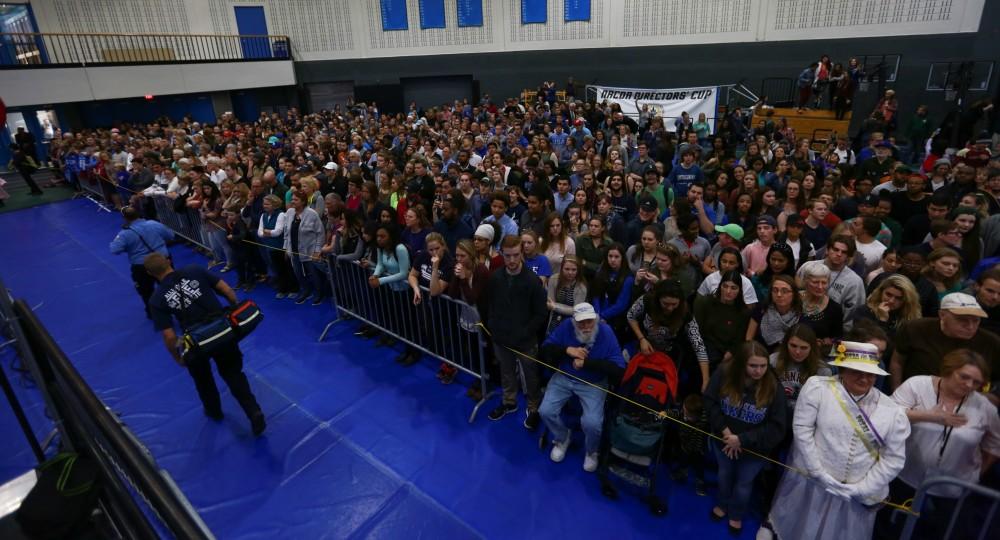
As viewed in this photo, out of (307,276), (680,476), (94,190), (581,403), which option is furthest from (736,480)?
(94,190)

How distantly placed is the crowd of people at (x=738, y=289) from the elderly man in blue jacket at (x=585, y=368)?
0.06 feet

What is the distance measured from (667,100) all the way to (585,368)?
50.0ft

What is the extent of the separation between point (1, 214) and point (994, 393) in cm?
1905

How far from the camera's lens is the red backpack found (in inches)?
155

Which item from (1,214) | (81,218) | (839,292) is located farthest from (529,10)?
(839,292)

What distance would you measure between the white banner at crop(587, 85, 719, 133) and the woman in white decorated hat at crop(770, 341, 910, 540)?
517 inches

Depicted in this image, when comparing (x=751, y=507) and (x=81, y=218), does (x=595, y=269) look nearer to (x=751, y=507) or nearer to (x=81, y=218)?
(x=751, y=507)

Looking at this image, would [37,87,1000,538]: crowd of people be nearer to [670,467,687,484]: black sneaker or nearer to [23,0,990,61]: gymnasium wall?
[670,467,687,484]: black sneaker

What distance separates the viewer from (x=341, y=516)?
4039 mm

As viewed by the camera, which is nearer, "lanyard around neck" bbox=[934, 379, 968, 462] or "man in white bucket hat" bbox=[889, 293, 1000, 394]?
"lanyard around neck" bbox=[934, 379, 968, 462]

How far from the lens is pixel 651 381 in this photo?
3994mm

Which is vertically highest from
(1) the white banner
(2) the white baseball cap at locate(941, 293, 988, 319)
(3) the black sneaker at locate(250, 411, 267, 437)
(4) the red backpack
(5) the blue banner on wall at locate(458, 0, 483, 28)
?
(5) the blue banner on wall at locate(458, 0, 483, 28)

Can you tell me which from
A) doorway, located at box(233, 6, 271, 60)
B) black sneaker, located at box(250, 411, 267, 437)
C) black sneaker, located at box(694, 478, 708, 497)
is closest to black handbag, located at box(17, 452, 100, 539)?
black sneaker, located at box(250, 411, 267, 437)

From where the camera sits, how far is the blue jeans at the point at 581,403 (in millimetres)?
4133
